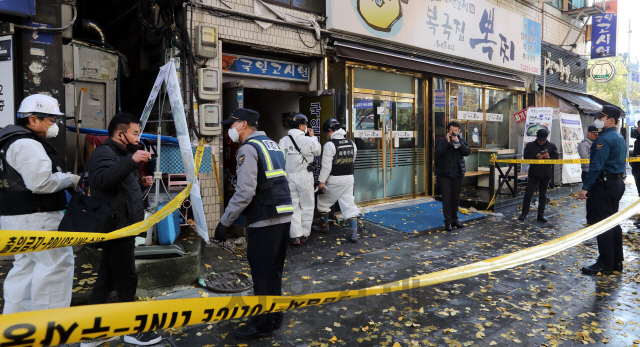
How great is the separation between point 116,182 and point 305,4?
20.9 ft

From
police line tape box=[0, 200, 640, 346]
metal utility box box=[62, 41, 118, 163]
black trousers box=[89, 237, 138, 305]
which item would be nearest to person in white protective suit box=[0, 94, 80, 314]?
black trousers box=[89, 237, 138, 305]

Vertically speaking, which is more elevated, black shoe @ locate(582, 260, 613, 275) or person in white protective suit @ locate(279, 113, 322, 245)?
person in white protective suit @ locate(279, 113, 322, 245)

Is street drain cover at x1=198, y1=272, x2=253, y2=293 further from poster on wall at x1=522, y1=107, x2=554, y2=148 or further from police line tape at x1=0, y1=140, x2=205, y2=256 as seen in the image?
poster on wall at x1=522, y1=107, x2=554, y2=148

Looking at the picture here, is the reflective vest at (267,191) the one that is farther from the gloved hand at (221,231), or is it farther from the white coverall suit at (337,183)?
the white coverall suit at (337,183)

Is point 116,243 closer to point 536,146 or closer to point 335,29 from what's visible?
point 335,29

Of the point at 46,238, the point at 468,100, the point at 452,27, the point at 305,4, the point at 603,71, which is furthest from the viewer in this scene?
the point at 603,71

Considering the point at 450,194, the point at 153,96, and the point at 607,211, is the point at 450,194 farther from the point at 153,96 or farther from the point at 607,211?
the point at 153,96

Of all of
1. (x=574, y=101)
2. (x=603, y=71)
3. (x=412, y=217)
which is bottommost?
(x=412, y=217)

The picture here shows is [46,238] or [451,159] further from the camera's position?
[451,159]

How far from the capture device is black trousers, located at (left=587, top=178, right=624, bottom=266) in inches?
229

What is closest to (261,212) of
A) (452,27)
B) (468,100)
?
(452,27)

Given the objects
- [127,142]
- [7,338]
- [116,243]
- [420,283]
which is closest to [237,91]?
[127,142]

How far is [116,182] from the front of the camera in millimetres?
3426

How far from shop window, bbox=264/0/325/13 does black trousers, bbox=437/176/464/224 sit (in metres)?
4.21
